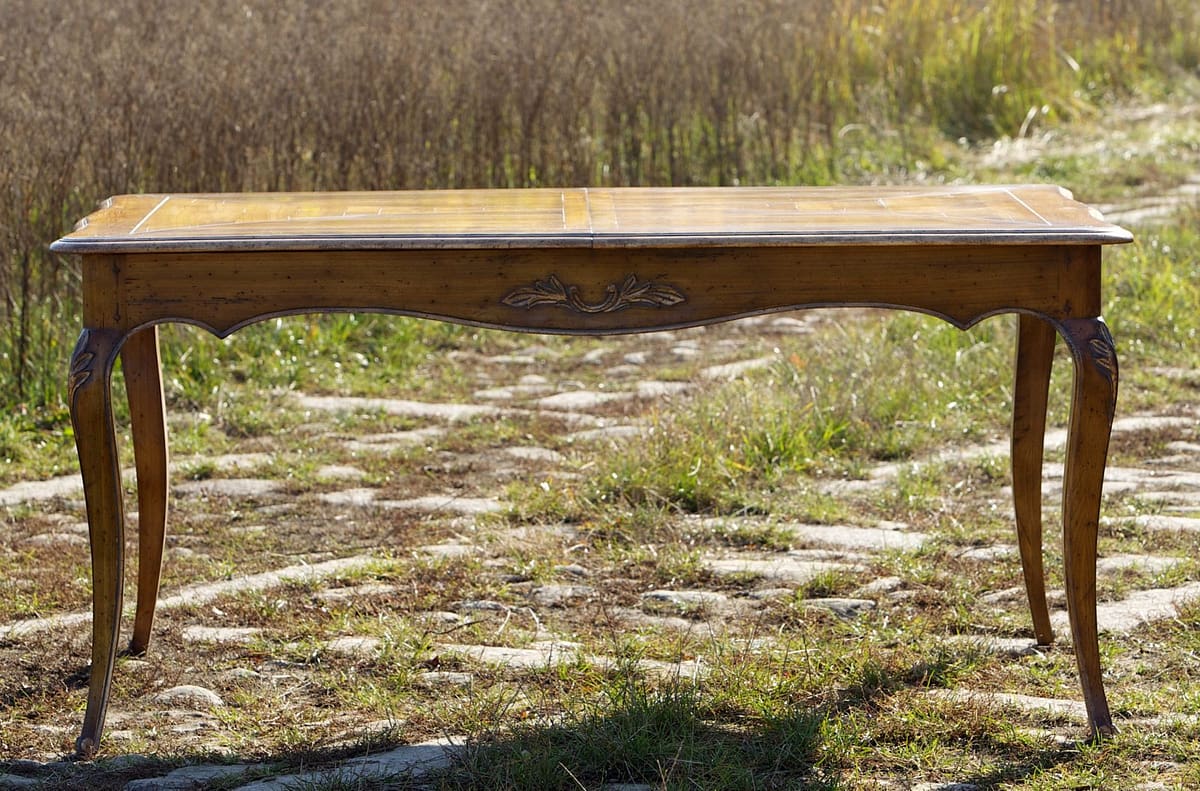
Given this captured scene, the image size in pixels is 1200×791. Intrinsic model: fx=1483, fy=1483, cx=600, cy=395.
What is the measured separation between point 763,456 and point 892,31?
5493 mm

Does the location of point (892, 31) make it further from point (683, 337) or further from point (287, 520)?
point (287, 520)

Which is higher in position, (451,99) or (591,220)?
(451,99)

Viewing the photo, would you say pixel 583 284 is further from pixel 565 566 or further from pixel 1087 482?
pixel 565 566

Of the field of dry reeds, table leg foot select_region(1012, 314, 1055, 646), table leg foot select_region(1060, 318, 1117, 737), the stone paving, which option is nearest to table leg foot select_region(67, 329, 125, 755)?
the stone paving

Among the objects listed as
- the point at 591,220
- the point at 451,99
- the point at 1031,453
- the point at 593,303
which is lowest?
the point at 1031,453

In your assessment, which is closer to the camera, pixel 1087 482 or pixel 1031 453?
pixel 1087 482

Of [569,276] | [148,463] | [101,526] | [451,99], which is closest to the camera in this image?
[569,276]

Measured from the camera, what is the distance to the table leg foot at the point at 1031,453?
3455 mm

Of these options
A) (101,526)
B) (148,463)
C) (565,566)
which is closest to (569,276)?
(101,526)

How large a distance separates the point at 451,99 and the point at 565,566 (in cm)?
339

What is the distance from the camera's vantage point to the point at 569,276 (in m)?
2.80

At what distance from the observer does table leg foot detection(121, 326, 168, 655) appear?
3357 millimetres

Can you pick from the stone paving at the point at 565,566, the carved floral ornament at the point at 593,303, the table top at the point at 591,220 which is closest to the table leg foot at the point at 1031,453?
the stone paving at the point at 565,566

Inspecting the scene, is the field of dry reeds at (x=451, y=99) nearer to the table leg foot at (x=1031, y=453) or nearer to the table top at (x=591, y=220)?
the table top at (x=591, y=220)
